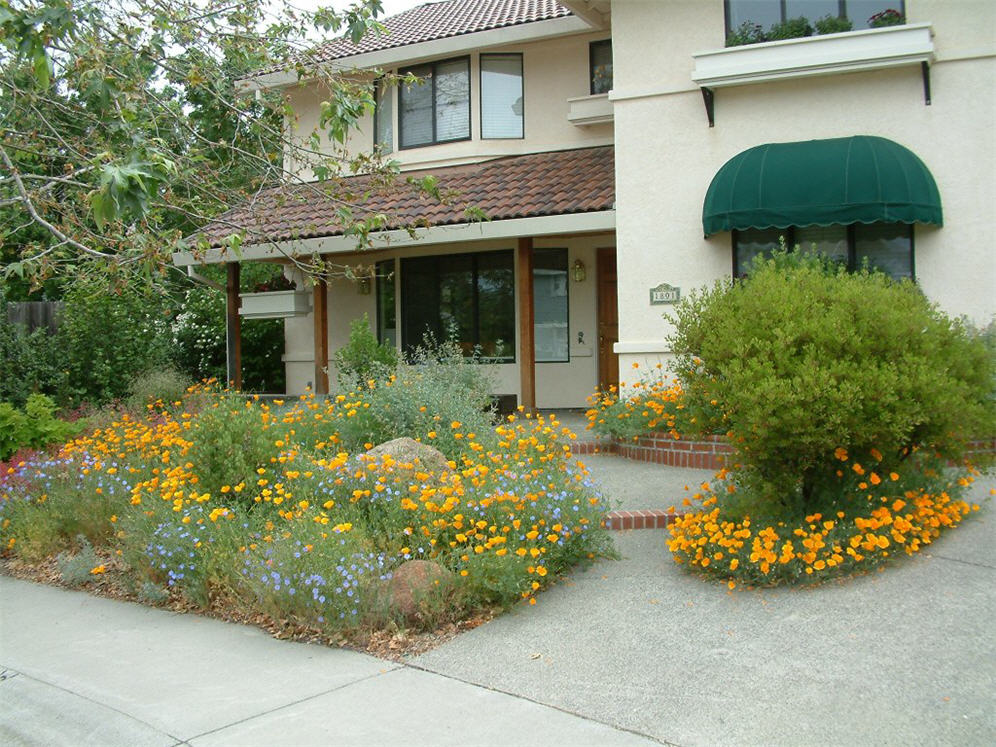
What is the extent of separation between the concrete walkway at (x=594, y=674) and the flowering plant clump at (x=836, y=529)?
16 cm

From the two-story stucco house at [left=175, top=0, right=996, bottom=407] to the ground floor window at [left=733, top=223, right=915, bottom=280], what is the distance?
24 millimetres

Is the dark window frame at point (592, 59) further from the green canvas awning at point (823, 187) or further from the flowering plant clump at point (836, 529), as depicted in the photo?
the flowering plant clump at point (836, 529)

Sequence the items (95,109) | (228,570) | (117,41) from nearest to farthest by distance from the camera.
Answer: (228,570) < (117,41) < (95,109)

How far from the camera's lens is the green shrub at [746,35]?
38.2 ft

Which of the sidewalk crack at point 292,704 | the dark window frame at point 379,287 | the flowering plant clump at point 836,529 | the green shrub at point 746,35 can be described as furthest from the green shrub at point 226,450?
the dark window frame at point 379,287

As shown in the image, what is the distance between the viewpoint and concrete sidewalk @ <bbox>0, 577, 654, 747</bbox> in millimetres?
4480

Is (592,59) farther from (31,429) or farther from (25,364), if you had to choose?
(25,364)

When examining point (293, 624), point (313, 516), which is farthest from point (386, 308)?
point (293, 624)

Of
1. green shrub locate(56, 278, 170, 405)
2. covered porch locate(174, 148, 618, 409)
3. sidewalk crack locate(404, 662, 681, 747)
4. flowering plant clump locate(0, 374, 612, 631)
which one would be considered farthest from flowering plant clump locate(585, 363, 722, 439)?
green shrub locate(56, 278, 170, 405)

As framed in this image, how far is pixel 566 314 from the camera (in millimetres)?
15656

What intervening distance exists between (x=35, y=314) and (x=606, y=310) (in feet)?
Result: 33.4

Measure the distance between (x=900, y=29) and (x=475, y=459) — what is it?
7.22 metres

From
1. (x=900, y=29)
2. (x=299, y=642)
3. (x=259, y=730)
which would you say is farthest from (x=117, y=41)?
(x=900, y=29)

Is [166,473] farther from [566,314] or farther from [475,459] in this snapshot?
[566,314]
